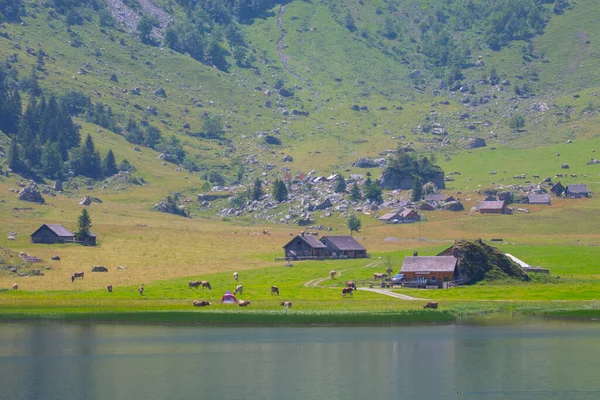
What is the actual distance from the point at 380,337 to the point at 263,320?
1203 cm

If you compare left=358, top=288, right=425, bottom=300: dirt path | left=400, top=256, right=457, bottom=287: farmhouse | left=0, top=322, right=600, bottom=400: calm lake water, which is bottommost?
left=0, top=322, right=600, bottom=400: calm lake water

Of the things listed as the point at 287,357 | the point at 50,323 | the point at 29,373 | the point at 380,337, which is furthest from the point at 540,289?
the point at 29,373

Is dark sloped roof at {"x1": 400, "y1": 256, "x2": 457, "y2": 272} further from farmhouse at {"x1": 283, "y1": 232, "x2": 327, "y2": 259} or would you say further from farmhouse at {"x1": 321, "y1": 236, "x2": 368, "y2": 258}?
farmhouse at {"x1": 321, "y1": 236, "x2": 368, "y2": 258}

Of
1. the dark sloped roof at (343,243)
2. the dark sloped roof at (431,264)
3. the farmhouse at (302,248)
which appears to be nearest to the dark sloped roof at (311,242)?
the farmhouse at (302,248)

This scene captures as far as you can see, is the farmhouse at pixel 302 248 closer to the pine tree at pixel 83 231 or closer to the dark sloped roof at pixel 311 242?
the dark sloped roof at pixel 311 242

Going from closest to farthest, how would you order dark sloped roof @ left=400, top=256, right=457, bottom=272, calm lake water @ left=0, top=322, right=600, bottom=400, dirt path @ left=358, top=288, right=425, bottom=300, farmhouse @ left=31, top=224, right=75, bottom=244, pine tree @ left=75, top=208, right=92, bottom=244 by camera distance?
calm lake water @ left=0, top=322, right=600, bottom=400 → dirt path @ left=358, top=288, right=425, bottom=300 → dark sloped roof @ left=400, top=256, right=457, bottom=272 → farmhouse @ left=31, top=224, right=75, bottom=244 → pine tree @ left=75, top=208, right=92, bottom=244

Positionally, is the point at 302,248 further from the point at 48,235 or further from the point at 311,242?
the point at 48,235

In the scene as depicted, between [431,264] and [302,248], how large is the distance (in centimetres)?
4431

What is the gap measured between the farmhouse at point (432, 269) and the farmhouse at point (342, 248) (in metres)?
41.8

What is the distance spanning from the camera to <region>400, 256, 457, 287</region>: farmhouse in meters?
113

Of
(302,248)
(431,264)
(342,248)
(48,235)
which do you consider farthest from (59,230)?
(431,264)

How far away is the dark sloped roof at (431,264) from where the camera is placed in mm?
112938

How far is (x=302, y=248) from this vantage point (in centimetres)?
15562

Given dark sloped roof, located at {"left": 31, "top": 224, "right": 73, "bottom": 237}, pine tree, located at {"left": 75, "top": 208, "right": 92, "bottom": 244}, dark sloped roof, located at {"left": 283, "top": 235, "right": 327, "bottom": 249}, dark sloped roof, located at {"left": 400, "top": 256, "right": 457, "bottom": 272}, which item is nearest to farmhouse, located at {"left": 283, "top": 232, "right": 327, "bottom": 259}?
dark sloped roof, located at {"left": 283, "top": 235, "right": 327, "bottom": 249}
